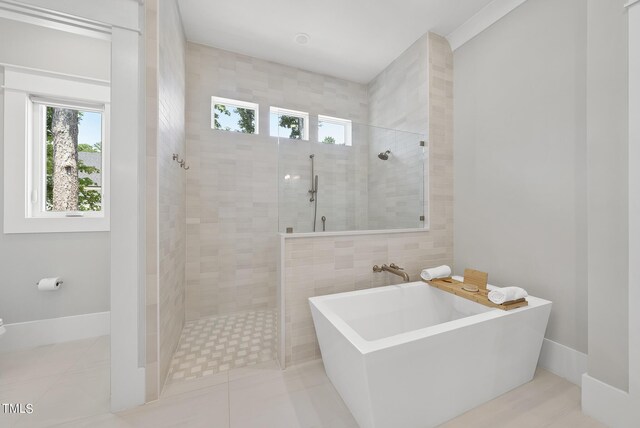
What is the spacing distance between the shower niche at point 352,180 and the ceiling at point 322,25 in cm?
92

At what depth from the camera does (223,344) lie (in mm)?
2029

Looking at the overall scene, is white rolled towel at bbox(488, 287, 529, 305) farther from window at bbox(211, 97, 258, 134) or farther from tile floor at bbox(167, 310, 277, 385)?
window at bbox(211, 97, 258, 134)

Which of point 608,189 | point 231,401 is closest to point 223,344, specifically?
point 231,401

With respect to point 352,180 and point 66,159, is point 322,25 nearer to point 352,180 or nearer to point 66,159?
point 352,180

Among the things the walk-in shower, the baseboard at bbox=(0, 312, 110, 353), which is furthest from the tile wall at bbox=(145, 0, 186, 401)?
the walk-in shower

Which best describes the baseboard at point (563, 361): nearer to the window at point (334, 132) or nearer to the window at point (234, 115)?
the window at point (334, 132)

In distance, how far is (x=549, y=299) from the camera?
5.57ft

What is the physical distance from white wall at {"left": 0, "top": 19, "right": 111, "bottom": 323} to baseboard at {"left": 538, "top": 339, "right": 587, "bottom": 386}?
139 inches

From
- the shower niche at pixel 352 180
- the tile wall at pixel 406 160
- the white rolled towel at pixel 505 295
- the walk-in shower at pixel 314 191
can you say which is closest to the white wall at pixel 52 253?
the shower niche at pixel 352 180

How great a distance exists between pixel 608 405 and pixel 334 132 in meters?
2.34

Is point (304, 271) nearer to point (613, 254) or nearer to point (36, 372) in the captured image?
point (613, 254)

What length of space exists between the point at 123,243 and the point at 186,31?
7.01ft

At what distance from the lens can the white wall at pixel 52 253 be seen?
1.90 meters

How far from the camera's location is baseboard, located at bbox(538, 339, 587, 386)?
5.04 ft
